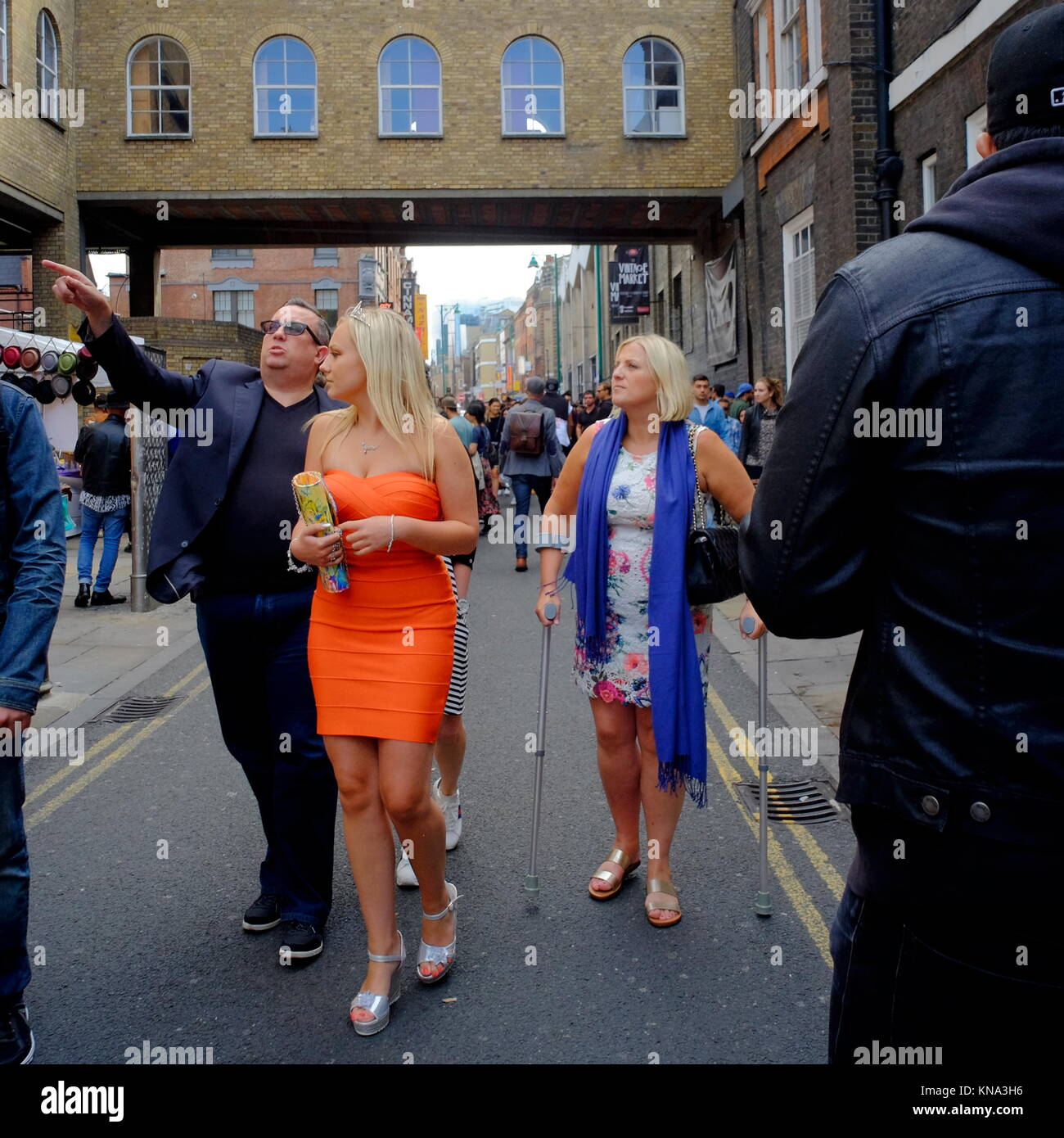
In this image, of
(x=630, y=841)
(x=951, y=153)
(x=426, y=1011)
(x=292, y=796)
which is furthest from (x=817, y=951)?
(x=951, y=153)

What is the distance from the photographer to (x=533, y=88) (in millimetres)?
22203

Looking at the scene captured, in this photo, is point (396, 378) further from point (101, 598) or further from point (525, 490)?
point (525, 490)

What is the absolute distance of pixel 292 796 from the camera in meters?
3.88

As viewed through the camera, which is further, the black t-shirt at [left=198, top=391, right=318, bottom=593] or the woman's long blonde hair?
the black t-shirt at [left=198, top=391, right=318, bottom=593]

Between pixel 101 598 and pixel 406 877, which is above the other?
pixel 101 598

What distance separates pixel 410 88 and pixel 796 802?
2014cm

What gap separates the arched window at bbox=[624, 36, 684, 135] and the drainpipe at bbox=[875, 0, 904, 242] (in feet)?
30.2

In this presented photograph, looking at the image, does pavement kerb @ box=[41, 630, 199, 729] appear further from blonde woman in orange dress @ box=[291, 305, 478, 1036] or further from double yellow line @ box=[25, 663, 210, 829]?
blonde woman in orange dress @ box=[291, 305, 478, 1036]

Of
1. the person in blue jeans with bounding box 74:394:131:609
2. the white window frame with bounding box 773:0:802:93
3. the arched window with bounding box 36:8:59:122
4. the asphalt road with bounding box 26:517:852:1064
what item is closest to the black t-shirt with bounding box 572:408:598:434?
the white window frame with bounding box 773:0:802:93

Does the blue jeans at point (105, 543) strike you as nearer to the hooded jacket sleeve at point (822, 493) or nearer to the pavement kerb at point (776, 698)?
the pavement kerb at point (776, 698)

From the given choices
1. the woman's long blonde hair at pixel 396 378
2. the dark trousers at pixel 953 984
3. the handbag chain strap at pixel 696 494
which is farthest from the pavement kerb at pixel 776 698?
the dark trousers at pixel 953 984

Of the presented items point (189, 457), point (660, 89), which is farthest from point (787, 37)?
point (189, 457)

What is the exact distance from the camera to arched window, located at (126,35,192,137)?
72.6 feet

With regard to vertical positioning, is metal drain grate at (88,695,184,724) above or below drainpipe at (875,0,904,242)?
below
